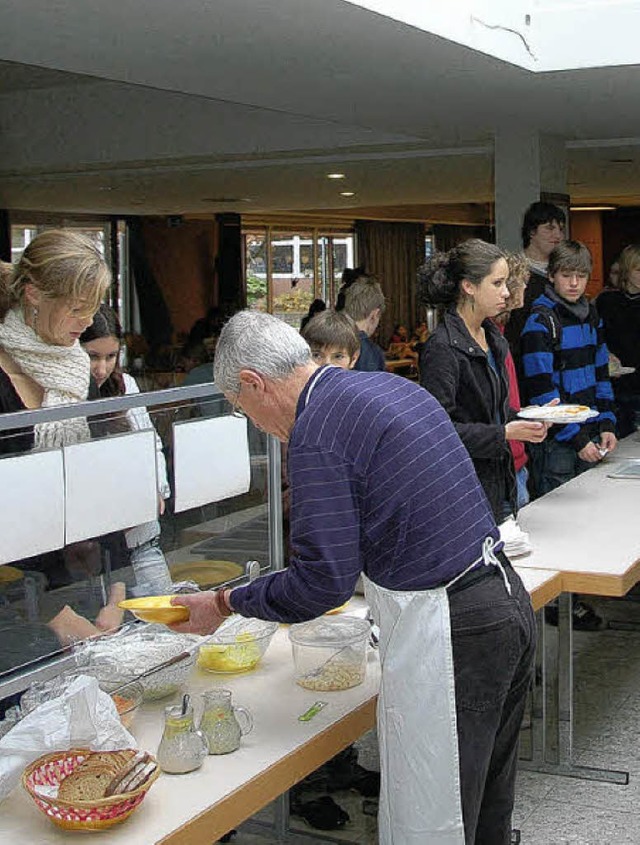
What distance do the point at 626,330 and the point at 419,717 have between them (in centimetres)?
405

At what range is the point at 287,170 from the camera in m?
9.44

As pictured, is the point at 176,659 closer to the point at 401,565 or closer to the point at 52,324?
the point at 401,565

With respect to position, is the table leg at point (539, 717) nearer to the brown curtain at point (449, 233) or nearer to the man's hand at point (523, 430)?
the man's hand at point (523, 430)

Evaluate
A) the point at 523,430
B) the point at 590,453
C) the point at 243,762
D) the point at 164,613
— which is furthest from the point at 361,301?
the point at 243,762

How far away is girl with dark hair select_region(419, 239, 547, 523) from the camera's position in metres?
3.52

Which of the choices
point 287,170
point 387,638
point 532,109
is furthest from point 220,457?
point 287,170

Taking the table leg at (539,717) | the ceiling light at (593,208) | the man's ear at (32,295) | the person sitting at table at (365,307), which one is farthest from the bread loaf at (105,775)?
the ceiling light at (593,208)

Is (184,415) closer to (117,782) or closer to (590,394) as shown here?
(117,782)

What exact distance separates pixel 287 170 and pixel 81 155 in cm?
180

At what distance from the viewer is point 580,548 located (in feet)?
11.4

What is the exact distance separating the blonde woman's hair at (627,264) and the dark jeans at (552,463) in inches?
53.3

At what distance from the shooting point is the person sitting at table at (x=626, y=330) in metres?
5.80

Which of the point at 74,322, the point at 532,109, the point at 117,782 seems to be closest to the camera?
the point at 117,782

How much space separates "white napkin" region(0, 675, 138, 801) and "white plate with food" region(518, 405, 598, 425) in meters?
2.22
